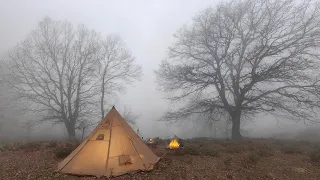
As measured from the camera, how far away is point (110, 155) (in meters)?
8.86

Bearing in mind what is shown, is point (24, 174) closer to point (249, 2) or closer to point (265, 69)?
point (265, 69)

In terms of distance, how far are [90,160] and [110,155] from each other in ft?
2.57

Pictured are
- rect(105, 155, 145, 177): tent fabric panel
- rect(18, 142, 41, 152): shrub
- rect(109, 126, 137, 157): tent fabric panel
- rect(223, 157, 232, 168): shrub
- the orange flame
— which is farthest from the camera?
the orange flame

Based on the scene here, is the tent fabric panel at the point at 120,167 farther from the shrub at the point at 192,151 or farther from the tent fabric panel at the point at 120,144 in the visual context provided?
the shrub at the point at 192,151

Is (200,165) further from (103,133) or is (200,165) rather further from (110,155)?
(103,133)

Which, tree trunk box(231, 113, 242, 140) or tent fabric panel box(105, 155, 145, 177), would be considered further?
tree trunk box(231, 113, 242, 140)

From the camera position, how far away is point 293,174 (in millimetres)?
8852

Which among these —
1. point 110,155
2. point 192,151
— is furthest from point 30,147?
point 192,151

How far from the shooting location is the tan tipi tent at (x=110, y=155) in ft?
28.3

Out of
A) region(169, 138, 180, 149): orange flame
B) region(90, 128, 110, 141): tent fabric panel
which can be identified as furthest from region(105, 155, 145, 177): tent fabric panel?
region(169, 138, 180, 149): orange flame

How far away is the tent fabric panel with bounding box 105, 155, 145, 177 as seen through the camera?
844 cm

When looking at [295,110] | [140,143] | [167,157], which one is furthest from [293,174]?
[295,110]

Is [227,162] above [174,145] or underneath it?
underneath

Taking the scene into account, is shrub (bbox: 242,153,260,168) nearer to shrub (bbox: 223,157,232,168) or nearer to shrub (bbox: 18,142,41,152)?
shrub (bbox: 223,157,232,168)
